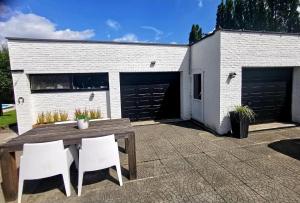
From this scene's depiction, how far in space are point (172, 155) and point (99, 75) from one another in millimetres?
4642

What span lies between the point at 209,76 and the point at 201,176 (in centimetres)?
404

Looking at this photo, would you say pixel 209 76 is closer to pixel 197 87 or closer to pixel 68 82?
pixel 197 87

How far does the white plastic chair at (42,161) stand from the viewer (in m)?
2.92

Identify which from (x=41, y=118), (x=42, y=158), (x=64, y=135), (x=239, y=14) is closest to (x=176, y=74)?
(x=41, y=118)

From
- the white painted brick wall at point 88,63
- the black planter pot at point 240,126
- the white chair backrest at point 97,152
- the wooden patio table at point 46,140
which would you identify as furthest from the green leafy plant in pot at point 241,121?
the white chair backrest at point 97,152

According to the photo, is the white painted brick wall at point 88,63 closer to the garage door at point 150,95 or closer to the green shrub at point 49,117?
the green shrub at point 49,117

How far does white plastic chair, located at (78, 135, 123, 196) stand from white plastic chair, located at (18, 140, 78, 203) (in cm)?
29

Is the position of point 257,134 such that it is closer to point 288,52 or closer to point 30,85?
point 288,52

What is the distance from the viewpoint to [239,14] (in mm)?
16531

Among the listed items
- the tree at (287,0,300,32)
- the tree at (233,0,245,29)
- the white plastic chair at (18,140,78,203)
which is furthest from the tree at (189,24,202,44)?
the white plastic chair at (18,140,78,203)

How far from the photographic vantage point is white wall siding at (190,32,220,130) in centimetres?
615

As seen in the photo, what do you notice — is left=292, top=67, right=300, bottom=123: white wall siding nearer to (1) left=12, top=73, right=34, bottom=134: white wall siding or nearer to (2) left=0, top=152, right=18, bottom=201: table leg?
(2) left=0, top=152, right=18, bottom=201: table leg

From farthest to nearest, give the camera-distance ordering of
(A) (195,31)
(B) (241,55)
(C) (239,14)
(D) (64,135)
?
1. (A) (195,31)
2. (C) (239,14)
3. (B) (241,55)
4. (D) (64,135)

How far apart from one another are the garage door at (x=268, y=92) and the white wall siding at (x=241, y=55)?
1.66 ft
